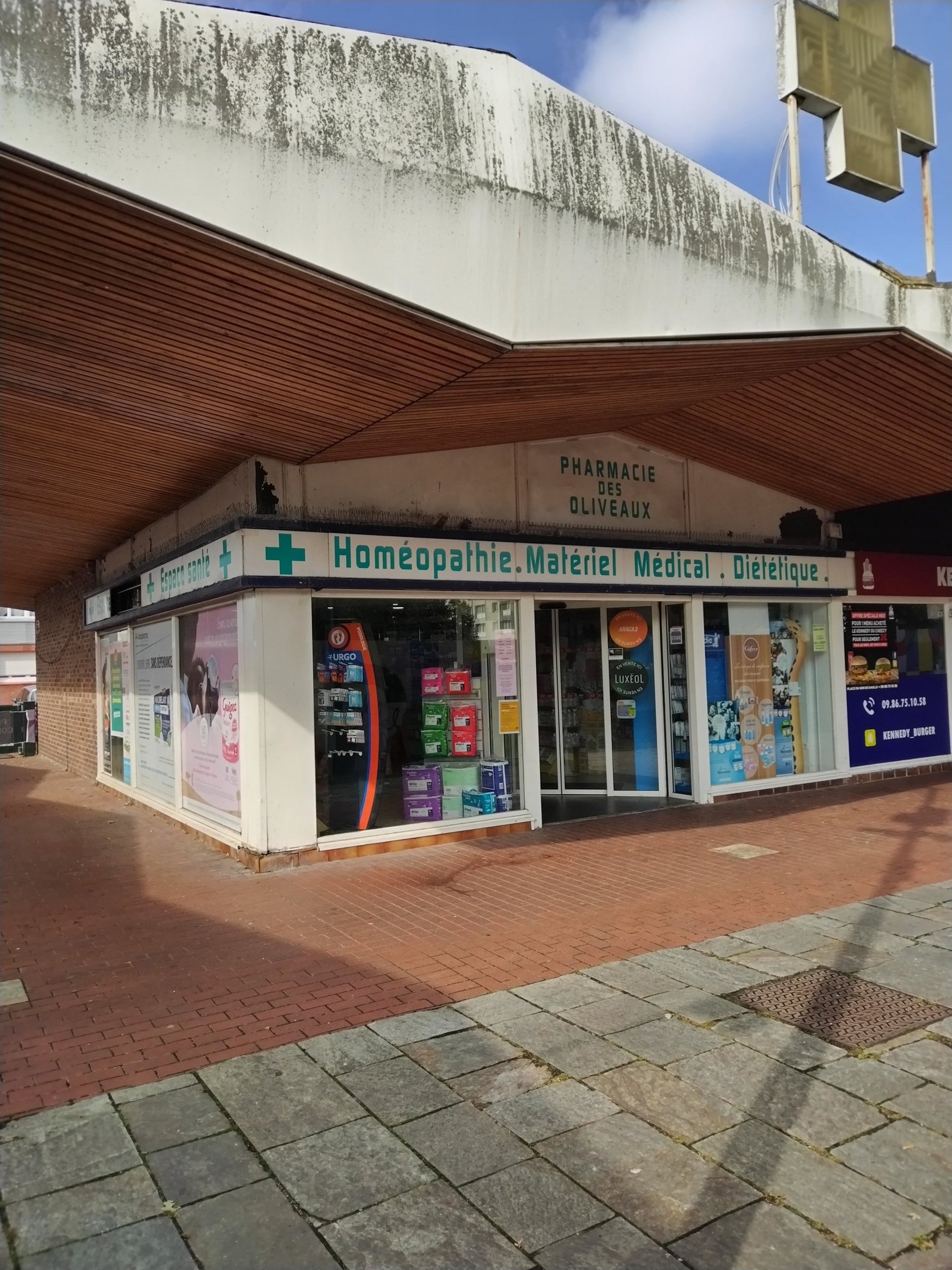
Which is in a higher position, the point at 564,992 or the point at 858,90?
the point at 858,90

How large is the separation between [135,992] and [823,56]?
7.81m

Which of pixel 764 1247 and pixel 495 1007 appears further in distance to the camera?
pixel 495 1007

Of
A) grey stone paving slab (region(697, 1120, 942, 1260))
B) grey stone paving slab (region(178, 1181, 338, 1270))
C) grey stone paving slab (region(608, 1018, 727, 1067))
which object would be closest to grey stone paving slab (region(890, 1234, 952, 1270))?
grey stone paving slab (region(697, 1120, 942, 1260))

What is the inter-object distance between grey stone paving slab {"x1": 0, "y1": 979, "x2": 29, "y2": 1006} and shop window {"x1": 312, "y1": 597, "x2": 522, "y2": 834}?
10.5 feet

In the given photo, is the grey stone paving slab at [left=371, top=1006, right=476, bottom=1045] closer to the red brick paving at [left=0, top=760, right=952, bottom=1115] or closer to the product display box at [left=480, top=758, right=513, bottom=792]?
the red brick paving at [left=0, top=760, right=952, bottom=1115]

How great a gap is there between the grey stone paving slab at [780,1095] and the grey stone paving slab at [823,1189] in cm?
11

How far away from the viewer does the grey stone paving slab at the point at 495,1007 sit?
4.62 meters

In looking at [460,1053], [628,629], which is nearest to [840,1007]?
[460,1053]

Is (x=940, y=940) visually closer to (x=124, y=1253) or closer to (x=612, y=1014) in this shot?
(x=612, y=1014)

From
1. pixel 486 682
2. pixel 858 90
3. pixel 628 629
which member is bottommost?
pixel 486 682

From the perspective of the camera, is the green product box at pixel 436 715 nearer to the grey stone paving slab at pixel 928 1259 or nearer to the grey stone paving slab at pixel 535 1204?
the grey stone paving slab at pixel 535 1204

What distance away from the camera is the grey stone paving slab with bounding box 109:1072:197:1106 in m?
3.88

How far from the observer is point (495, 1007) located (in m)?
4.75

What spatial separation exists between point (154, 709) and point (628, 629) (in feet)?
18.9
